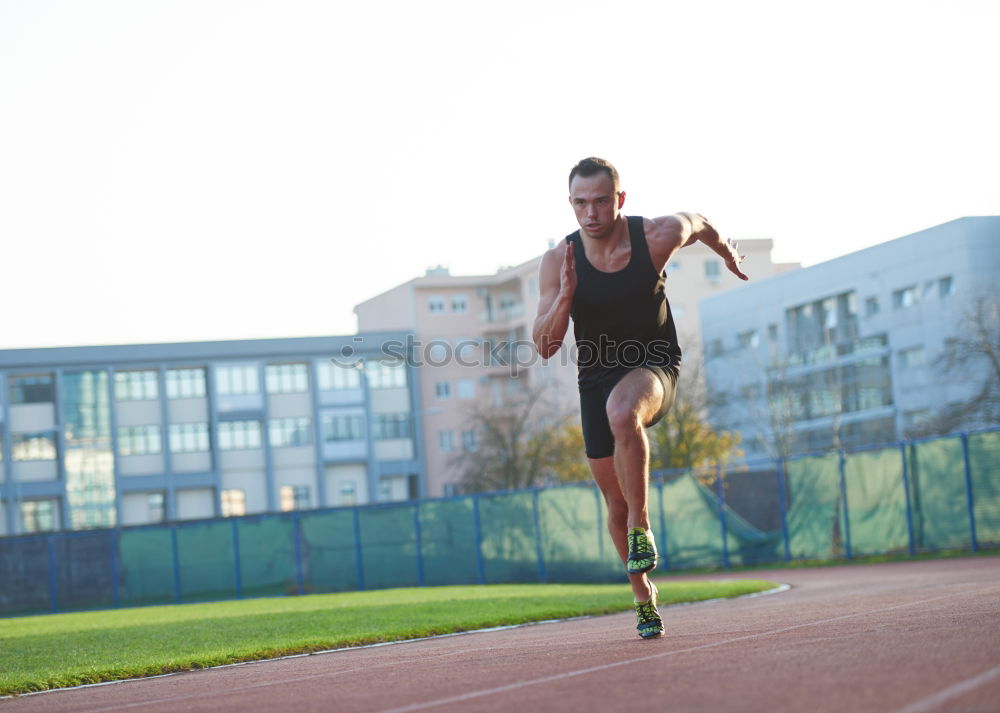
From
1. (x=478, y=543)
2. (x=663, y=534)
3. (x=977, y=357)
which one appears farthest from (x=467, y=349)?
(x=663, y=534)

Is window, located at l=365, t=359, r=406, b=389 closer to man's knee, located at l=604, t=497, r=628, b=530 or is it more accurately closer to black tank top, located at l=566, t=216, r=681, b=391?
man's knee, located at l=604, t=497, r=628, b=530

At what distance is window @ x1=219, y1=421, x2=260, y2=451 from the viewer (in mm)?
80500

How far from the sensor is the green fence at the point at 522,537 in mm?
28188

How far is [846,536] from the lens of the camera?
29812mm

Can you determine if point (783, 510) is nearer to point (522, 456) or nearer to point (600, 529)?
point (600, 529)

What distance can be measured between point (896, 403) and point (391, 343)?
100ft

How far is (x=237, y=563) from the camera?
115 ft

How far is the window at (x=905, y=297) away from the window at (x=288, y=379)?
3377 cm

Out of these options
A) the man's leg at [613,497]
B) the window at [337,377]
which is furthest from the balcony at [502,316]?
the man's leg at [613,497]

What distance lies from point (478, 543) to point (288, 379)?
52.0 m

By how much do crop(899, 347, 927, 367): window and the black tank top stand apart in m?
62.6

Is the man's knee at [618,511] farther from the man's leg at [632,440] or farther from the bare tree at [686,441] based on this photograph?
the bare tree at [686,441]
